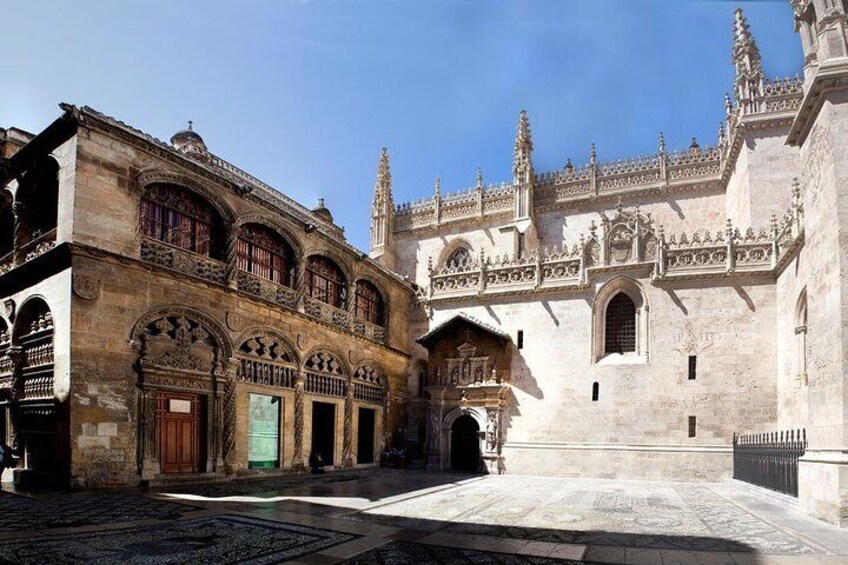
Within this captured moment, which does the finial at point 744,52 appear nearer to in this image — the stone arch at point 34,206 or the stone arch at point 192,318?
the stone arch at point 192,318

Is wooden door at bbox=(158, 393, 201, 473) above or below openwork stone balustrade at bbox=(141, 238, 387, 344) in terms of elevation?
below

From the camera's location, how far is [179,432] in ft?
50.5

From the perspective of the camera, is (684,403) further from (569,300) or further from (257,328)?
(257,328)

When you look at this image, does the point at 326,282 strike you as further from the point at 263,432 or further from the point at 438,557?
the point at 438,557

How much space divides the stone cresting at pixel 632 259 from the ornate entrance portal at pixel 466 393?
1908 mm

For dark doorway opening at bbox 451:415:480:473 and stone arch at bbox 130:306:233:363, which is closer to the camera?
stone arch at bbox 130:306:233:363

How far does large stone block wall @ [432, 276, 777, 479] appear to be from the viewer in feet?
63.5

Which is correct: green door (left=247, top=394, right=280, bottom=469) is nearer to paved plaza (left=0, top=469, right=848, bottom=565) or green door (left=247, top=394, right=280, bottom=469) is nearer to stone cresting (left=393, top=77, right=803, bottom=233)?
paved plaza (left=0, top=469, right=848, bottom=565)

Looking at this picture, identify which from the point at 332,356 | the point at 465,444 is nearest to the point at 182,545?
the point at 332,356

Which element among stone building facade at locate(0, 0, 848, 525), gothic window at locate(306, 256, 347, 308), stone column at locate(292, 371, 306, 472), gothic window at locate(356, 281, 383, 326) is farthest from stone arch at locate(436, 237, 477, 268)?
stone column at locate(292, 371, 306, 472)

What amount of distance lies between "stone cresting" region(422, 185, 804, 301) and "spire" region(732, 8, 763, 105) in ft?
19.5

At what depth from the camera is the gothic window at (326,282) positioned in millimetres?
21219

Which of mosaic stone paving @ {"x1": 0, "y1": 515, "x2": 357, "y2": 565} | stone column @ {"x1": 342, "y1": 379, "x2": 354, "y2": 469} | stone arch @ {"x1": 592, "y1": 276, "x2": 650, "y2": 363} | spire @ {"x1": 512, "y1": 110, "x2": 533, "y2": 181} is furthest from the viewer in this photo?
spire @ {"x1": 512, "y1": 110, "x2": 533, "y2": 181}

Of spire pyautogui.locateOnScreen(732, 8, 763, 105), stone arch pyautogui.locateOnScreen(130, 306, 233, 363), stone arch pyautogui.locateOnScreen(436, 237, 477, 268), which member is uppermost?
spire pyautogui.locateOnScreen(732, 8, 763, 105)
